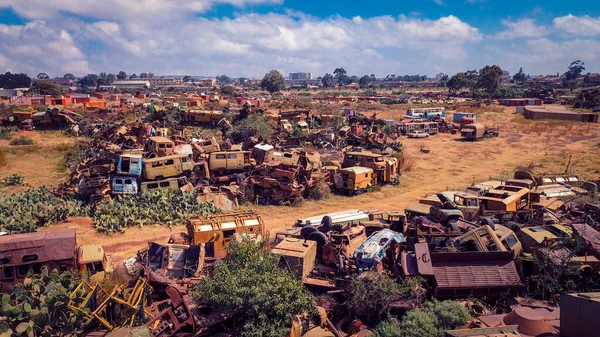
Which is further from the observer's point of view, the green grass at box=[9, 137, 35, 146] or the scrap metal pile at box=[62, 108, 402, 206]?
the green grass at box=[9, 137, 35, 146]

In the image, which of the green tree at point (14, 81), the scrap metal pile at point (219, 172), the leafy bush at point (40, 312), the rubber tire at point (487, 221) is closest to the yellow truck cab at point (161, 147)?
the scrap metal pile at point (219, 172)

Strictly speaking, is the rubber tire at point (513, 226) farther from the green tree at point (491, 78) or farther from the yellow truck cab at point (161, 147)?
the green tree at point (491, 78)

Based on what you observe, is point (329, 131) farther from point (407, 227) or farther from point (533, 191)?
point (407, 227)

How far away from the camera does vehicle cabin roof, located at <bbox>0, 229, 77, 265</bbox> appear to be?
1077 cm

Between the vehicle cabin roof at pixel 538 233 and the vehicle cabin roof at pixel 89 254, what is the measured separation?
12258 millimetres

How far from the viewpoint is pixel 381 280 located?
9773 mm

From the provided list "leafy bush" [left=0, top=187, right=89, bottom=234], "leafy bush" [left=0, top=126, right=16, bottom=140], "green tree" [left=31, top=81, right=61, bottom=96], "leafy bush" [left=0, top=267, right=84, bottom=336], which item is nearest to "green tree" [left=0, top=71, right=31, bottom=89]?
"green tree" [left=31, top=81, right=61, bottom=96]

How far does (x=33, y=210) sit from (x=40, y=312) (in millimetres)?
10737

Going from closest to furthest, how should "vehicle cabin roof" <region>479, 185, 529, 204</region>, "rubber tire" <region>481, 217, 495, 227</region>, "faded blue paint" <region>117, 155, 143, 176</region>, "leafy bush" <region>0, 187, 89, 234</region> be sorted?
"rubber tire" <region>481, 217, 495, 227</region>, "vehicle cabin roof" <region>479, 185, 529, 204</region>, "leafy bush" <region>0, 187, 89, 234</region>, "faded blue paint" <region>117, 155, 143, 176</region>

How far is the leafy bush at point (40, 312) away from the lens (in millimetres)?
8320

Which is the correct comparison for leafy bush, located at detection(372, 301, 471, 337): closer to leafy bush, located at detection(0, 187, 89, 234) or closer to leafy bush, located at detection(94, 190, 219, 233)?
leafy bush, located at detection(94, 190, 219, 233)

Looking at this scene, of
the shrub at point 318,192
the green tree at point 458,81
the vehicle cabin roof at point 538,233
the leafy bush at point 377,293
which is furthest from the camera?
the green tree at point 458,81

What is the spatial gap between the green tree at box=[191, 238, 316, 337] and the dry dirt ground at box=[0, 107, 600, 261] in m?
6.51

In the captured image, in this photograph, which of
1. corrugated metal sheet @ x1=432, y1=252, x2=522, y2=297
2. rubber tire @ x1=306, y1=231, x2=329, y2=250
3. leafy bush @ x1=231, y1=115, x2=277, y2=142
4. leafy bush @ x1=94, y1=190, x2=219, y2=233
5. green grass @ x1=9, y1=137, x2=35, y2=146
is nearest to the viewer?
corrugated metal sheet @ x1=432, y1=252, x2=522, y2=297
